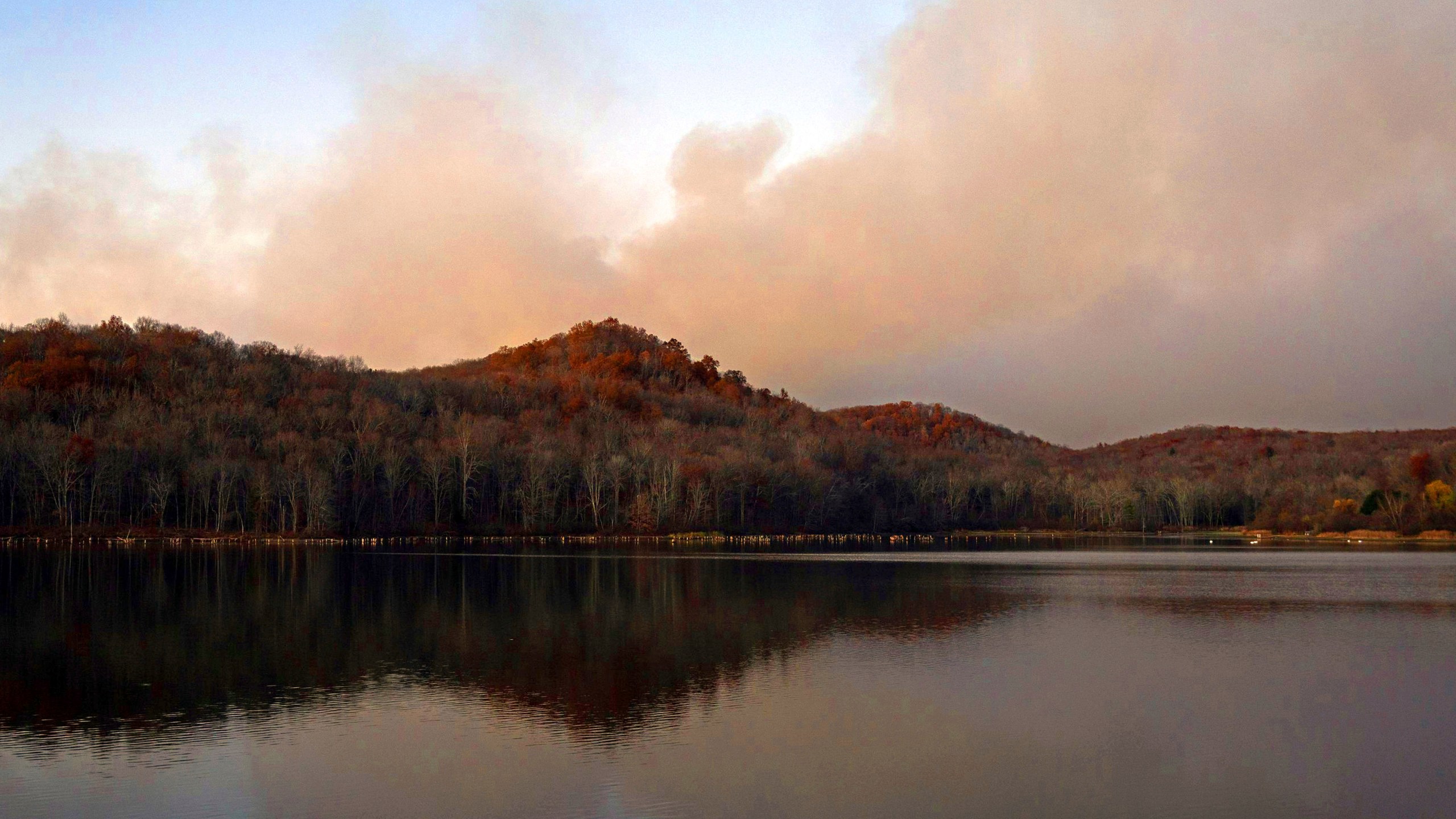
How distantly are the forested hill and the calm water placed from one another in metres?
60.3

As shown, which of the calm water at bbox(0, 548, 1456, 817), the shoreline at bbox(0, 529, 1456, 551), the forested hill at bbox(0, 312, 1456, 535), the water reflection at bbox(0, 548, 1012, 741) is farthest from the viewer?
the forested hill at bbox(0, 312, 1456, 535)

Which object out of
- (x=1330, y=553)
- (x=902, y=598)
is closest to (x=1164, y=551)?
(x=1330, y=553)

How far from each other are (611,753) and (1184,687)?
12.4m

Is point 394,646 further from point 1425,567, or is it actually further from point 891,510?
point 891,510

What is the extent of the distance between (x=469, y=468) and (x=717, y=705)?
313 feet

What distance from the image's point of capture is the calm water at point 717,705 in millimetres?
14656

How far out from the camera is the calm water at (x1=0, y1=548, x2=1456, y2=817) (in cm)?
1466

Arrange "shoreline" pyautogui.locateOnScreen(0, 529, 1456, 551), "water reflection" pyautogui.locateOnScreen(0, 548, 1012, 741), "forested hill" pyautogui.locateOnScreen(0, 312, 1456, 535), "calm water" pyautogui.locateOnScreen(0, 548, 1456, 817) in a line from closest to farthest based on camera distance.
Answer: "calm water" pyautogui.locateOnScreen(0, 548, 1456, 817) < "water reflection" pyautogui.locateOnScreen(0, 548, 1012, 741) < "shoreline" pyautogui.locateOnScreen(0, 529, 1456, 551) < "forested hill" pyautogui.locateOnScreen(0, 312, 1456, 535)

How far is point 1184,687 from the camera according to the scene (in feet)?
73.7

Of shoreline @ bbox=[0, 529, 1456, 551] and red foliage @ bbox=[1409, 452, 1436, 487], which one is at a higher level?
red foliage @ bbox=[1409, 452, 1436, 487]

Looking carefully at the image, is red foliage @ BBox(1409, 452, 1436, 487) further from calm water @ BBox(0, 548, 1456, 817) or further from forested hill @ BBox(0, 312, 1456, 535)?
calm water @ BBox(0, 548, 1456, 817)

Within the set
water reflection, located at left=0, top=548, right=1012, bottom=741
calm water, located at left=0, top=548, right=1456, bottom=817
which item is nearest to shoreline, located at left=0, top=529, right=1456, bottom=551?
→ water reflection, located at left=0, top=548, right=1012, bottom=741

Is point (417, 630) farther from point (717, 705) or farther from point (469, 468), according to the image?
point (469, 468)

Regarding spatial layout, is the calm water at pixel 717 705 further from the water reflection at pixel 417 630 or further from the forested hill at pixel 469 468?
the forested hill at pixel 469 468
